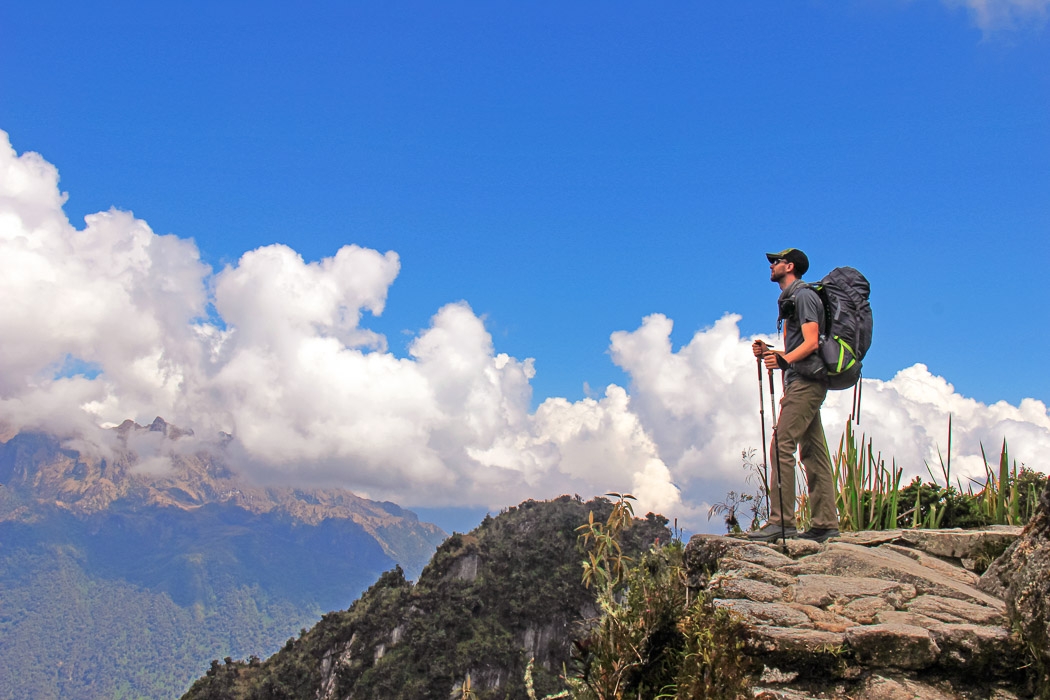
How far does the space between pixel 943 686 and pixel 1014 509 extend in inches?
224

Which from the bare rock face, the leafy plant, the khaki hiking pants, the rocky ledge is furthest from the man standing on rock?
the leafy plant

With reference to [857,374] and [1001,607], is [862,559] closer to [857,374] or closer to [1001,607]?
[1001,607]

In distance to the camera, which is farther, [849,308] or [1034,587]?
[849,308]

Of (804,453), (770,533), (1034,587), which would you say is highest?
(804,453)

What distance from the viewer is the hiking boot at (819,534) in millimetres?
6117

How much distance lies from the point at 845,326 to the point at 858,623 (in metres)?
2.98

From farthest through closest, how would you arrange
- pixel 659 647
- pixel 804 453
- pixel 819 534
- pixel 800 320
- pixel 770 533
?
pixel 804 453
pixel 819 534
pixel 800 320
pixel 770 533
pixel 659 647

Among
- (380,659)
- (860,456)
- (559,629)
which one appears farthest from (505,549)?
(860,456)

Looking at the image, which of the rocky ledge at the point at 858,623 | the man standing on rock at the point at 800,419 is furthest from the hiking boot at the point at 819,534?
the rocky ledge at the point at 858,623

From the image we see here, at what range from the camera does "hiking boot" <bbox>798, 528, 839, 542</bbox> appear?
20.1 feet

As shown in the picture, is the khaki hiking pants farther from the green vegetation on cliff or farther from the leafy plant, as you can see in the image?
the green vegetation on cliff

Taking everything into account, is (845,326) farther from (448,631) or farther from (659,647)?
(448,631)

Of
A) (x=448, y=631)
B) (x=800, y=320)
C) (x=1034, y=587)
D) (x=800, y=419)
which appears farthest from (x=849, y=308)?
(x=448, y=631)

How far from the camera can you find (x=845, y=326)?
6.24 meters
